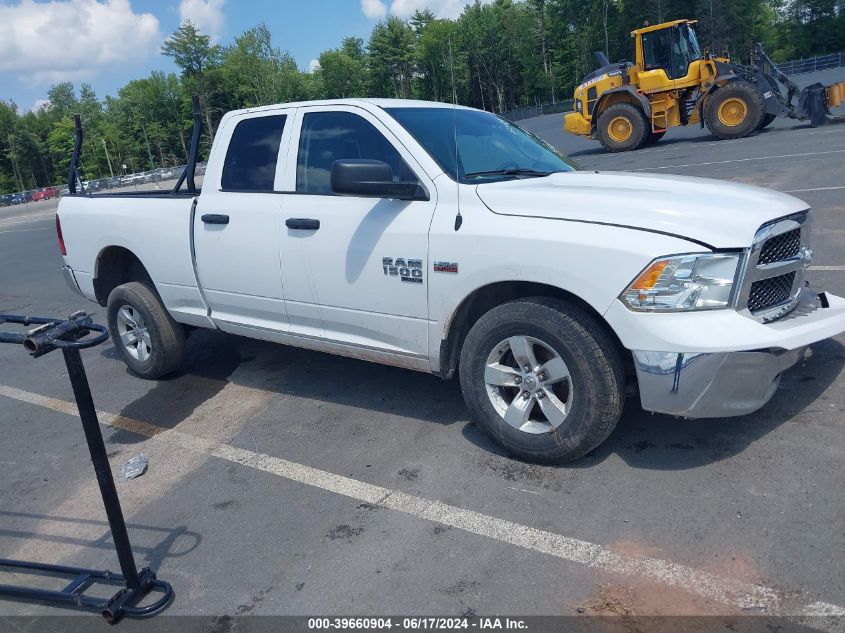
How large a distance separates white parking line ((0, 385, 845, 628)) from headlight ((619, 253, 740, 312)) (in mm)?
1143

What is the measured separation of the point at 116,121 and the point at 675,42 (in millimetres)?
95390

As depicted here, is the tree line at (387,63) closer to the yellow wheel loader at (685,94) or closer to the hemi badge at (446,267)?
the yellow wheel loader at (685,94)

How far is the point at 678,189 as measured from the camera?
3.88m

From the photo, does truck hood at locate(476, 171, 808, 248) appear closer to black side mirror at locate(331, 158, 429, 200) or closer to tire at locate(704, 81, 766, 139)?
black side mirror at locate(331, 158, 429, 200)

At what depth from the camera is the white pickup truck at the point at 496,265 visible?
132 inches

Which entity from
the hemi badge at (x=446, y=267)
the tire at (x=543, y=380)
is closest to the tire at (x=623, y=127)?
the hemi badge at (x=446, y=267)

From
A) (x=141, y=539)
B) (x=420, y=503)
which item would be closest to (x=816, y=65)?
(x=420, y=503)

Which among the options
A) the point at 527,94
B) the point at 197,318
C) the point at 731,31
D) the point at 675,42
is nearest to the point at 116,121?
the point at 527,94

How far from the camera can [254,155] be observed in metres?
5.07

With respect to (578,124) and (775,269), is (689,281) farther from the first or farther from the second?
(578,124)

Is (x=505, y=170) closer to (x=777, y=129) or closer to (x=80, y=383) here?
(x=80, y=383)

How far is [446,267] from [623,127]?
18.0 meters

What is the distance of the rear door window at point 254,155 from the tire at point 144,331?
1.26 meters

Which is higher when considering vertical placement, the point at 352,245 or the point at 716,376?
the point at 352,245
